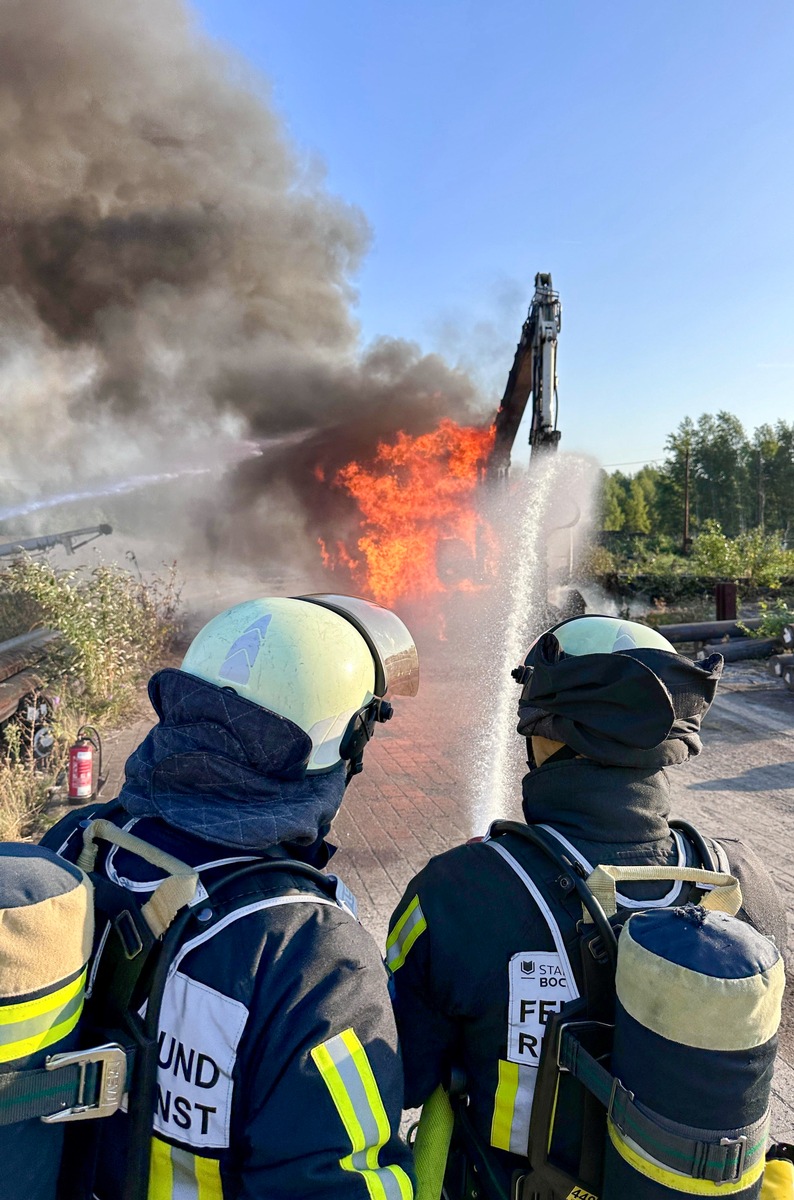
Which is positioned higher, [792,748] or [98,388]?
[98,388]

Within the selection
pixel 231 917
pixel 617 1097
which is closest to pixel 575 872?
pixel 617 1097

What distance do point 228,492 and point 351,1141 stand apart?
16.6 meters

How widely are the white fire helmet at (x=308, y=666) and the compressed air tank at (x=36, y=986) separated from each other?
1.60 feet

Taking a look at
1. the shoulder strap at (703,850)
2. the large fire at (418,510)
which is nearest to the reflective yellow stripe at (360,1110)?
the shoulder strap at (703,850)

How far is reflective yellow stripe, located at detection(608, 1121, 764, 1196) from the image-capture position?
3.61 ft

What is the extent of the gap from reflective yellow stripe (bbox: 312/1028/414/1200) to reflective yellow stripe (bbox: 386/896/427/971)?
0.48 metres

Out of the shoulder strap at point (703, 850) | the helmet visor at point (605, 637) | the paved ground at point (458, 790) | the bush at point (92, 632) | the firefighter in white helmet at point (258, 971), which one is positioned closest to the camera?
the firefighter in white helmet at point (258, 971)

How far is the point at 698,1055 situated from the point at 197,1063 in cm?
75

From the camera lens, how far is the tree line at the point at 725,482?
5053cm

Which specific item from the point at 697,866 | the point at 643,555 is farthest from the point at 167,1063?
the point at 643,555

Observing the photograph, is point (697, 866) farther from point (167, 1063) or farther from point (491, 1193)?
point (167, 1063)

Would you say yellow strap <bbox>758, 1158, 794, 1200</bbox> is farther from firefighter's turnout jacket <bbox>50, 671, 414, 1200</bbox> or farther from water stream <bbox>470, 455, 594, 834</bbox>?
water stream <bbox>470, 455, 594, 834</bbox>

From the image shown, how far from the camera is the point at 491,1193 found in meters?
1.52

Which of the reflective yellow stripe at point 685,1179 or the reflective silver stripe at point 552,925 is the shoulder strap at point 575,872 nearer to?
the reflective silver stripe at point 552,925
